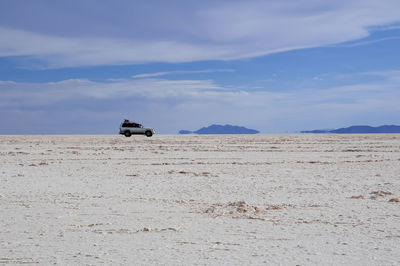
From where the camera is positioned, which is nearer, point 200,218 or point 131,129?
point 200,218

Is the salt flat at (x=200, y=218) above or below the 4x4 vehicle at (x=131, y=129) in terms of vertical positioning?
below

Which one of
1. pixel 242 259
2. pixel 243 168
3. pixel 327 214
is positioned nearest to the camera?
pixel 242 259

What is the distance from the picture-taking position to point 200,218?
8.80 metres

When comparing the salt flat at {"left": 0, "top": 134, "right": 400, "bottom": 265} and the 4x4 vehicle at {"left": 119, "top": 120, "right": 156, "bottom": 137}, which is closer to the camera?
the salt flat at {"left": 0, "top": 134, "right": 400, "bottom": 265}

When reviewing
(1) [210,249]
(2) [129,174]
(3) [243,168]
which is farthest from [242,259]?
(3) [243,168]

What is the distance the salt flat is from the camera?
6.36 m

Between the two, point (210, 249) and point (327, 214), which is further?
point (327, 214)

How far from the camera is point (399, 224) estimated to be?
8141 millimetres

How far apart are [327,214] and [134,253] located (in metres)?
4.29

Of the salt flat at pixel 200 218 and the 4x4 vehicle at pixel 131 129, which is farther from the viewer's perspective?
the 4x4 vehicle at pixel 131 129

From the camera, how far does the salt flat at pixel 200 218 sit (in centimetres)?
636

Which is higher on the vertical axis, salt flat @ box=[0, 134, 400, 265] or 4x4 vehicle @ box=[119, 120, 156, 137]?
4x4 vehicle @ box=[119, 120, 156, 137]

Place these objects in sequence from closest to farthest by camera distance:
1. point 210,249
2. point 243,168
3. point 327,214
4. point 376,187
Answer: point 210,249 → point 327,214 → point 376,187 → point 243,168

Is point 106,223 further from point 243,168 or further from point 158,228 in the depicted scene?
point 243,168
